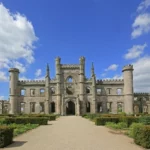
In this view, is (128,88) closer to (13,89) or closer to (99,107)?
(99,107)

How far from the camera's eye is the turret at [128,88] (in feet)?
170

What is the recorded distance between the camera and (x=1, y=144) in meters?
11.3

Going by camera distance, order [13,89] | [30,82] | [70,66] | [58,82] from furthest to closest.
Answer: [70,66]
[30,82]
[58,82]
[13,89]

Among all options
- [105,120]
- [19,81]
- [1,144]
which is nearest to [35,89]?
[19,81]

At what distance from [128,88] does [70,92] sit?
12.8m

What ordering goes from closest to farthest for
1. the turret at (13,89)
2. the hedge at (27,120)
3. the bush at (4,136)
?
the bush at (4,136) < the hedge at (27,120) < the turret at (13,89)

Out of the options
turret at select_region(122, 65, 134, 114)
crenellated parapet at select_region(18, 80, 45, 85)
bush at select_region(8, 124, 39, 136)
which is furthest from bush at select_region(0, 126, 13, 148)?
crenellated parapet at select_region(18, 80, 45, 85)

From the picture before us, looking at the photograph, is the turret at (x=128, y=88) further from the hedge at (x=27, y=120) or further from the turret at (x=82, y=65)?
the hedge at (x=27, y=120)

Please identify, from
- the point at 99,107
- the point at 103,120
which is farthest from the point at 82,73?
the point at 103,120

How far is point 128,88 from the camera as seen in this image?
52469 mm

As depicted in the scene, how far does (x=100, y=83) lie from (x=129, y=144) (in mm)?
43425

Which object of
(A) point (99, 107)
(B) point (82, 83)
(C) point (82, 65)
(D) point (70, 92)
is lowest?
(A) point (99, 107)

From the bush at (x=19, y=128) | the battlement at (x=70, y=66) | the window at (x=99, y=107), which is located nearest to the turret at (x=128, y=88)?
the window at (x=99, y=107)

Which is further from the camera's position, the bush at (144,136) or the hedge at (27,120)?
the hedge at (27,120)
